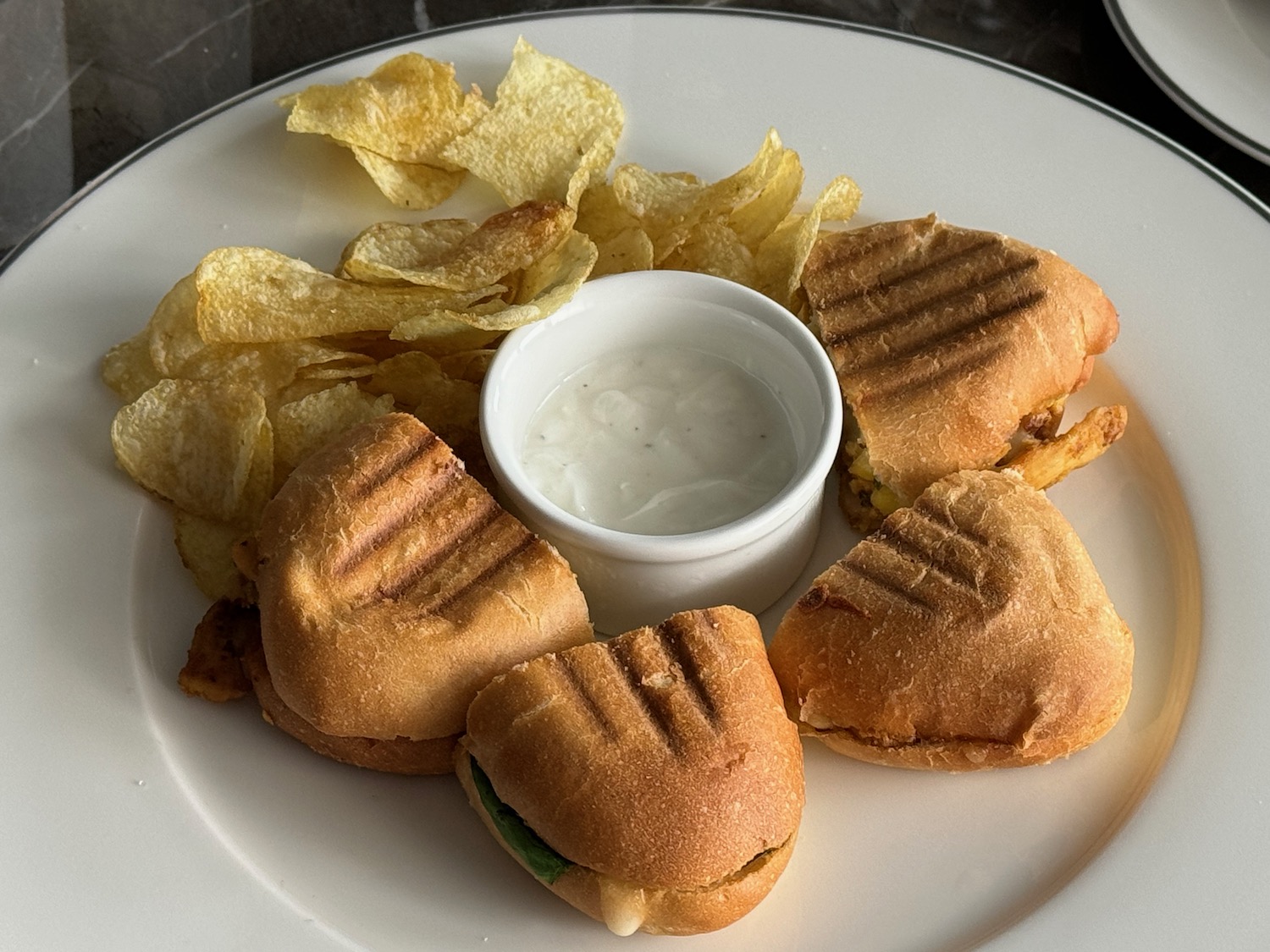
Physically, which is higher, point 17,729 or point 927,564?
point 927,564

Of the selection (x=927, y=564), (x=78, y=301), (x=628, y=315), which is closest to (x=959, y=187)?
(x=628, y=315)

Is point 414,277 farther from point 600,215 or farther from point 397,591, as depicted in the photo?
point 397,591

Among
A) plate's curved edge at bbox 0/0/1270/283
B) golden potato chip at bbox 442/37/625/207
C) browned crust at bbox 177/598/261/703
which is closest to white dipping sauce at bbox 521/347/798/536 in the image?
golden potato chip at bbox 442/37/625/207

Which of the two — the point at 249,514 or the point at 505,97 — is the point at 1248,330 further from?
the point at 249,514

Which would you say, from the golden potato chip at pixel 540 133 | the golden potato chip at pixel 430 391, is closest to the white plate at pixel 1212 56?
the golden potato chip at pixel 540 133

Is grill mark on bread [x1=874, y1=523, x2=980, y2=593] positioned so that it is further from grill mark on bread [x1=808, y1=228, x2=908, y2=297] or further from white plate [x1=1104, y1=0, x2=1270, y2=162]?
white plate [x1=1104, y1=0, x2=1270, y2=162]

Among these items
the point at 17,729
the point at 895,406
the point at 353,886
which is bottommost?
the point at 353,886

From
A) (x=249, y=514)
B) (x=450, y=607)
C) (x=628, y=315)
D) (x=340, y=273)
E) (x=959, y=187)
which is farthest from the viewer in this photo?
(x=959, y=187)

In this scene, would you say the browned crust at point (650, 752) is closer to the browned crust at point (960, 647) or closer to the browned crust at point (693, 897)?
the browned crust at point (693, 897)
